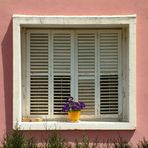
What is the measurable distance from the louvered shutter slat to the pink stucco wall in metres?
0.45

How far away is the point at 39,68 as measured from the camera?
7.91 metres

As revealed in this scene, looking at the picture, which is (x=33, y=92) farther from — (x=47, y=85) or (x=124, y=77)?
(x=124, y=77)

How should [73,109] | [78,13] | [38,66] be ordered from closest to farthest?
1. [78,13]
2. [73,109]
3. [38,66]

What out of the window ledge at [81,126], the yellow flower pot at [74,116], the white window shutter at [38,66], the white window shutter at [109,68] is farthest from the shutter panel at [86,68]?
the white window shutter at [38,66]

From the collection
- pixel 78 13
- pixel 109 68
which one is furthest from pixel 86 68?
pixel 78 13

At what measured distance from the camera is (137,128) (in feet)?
25.1

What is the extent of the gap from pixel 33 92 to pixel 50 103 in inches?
14.3

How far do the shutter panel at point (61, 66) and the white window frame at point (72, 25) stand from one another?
0.37 meters

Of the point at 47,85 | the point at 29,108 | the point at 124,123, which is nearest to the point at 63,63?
the point at 47,85

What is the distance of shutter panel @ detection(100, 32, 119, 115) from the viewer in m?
7.92

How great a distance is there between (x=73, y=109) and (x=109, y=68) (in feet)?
3.25

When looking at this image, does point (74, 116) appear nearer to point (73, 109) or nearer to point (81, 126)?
point (73, 109)

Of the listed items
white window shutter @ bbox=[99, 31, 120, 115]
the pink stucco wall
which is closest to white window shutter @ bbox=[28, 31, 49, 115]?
the pink stucco wall

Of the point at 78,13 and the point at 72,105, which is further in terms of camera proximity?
the point at 72,105
